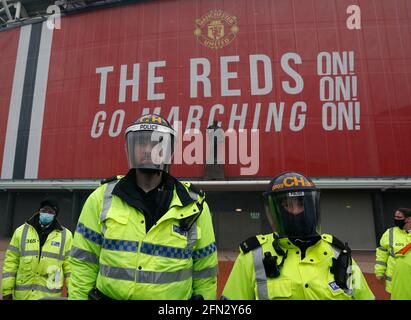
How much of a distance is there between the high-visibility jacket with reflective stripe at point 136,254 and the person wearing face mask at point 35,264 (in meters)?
2.27

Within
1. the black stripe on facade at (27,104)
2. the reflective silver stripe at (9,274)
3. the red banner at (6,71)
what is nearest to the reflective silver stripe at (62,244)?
the reflective silver stripe at (9,274)

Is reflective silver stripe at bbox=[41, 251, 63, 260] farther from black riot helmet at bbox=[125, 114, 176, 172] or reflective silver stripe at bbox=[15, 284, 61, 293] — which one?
black riot helmet at bbox=[125, 114, 176, 172]

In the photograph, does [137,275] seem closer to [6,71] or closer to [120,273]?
[120,273]

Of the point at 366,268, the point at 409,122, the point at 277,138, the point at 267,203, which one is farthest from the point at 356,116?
the point at 267,203

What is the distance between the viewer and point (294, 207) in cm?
229

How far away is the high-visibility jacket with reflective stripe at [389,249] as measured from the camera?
5031 millimetres

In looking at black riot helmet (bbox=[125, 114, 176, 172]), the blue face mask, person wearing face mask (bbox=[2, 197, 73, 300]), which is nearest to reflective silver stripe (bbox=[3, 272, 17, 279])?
person wearing face mask (bbox=[2, 197, 73, 300])

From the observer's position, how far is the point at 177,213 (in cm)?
227

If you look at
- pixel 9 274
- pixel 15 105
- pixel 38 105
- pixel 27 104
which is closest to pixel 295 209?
pixel 9 274

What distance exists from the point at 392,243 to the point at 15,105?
952 inches

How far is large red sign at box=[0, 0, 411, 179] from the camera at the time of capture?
54.8ft

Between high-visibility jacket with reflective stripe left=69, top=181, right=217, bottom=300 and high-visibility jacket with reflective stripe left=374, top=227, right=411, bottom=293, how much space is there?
4255mm

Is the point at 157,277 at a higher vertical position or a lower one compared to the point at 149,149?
lower
